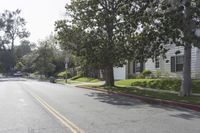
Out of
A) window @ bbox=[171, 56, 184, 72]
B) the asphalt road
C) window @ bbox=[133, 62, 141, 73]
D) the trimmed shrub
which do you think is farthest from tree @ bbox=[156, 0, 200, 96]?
window @ bbox=[133, 62, 141, 73]

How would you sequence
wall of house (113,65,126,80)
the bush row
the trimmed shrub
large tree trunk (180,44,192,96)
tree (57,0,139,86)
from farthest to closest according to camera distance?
wall of house (113,65,126,80) → the trimmed shrub → tree (57,0,139,86) → the bush row → large tree trunk (180,44,192,96)

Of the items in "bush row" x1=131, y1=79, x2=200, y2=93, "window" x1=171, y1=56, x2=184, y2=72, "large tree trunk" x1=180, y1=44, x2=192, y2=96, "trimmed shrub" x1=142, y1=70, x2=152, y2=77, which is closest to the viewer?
"large tree trunk" x1=180, y1=44, x2=192, y2=96

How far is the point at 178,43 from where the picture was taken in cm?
2194

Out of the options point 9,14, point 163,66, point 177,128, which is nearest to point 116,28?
point 163,66

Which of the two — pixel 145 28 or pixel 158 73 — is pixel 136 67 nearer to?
pixel 158 73

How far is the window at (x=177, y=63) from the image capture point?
118 ft

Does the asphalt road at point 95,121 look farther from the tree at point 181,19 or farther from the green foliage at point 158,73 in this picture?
the green foliage at point 158,73

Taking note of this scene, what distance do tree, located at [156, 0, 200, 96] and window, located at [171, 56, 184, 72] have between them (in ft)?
43.1

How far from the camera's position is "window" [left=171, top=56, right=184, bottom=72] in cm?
3597

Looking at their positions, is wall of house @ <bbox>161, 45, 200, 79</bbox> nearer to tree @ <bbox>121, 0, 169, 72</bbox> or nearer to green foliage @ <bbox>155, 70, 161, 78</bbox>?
green foliage @ <bbox>155, 70, 161, 78</bbox>

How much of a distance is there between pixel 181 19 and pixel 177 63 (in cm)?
1581

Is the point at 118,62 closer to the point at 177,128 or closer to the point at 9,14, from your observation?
the point at 177,128

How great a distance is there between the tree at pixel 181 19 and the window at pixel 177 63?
13.1 m

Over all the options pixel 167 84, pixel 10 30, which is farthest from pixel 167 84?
pixel 10 30
